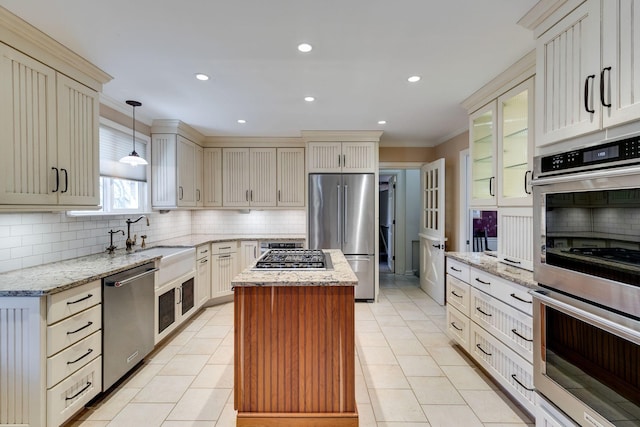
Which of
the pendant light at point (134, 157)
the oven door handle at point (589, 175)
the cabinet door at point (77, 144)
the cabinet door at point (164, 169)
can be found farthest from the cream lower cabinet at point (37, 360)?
the oven door handle at point (589, 175)

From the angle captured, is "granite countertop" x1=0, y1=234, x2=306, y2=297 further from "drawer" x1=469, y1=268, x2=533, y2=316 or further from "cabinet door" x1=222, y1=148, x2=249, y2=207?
"drawer" x1=469, y1=268, x2=533, y2=316

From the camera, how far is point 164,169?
407 cm

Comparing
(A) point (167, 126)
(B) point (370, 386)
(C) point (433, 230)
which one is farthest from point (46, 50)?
(C) point (433, 230)

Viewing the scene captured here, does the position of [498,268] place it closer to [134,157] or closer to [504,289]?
[504,289]

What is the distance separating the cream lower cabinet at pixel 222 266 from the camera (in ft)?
14.4

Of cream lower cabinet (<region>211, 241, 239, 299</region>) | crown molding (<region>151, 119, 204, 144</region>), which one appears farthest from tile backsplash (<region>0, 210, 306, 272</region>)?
crown molding (<region>151, 119, 204, 144</region>)

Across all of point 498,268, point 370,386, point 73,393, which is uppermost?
point 498,268

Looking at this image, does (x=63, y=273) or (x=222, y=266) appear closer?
(x=63, y=273)

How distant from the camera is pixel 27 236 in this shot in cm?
240

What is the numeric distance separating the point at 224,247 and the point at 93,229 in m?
1.70

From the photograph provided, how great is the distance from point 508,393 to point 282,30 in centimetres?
303

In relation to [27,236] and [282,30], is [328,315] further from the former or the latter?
[27,236]

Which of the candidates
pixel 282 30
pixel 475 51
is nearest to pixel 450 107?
pixel 475 51

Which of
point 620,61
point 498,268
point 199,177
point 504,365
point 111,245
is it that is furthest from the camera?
point 199,177
